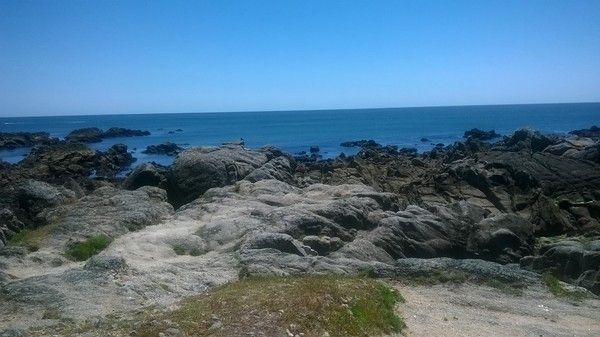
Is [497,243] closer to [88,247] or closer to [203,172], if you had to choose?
[88,247]

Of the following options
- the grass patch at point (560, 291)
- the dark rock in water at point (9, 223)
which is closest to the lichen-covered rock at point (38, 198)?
the dark rock in water at point (9, 223)

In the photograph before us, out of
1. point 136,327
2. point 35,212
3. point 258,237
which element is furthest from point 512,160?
point 136,327

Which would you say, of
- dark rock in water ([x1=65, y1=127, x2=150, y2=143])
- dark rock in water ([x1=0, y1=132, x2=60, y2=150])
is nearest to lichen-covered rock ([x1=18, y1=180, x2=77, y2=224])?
dark rock in water ([x1=0, y1=132, x2=60, y2=150])

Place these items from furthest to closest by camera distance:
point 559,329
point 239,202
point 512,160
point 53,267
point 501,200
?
point 512,160, point 501,200, point 239,202, point 53,267, point 559,329

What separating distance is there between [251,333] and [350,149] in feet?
296

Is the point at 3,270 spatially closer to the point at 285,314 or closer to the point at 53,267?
the point at 53,267

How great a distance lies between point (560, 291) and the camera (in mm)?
19844

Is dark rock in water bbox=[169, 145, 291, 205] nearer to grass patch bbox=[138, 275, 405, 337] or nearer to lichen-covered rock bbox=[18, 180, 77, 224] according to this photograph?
lichen-covered rock bbox=[18, 180, 77, 224]

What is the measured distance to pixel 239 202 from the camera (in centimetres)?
3222

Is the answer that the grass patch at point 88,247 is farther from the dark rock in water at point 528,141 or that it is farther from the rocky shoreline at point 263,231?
the dark rock in water at point 528,141

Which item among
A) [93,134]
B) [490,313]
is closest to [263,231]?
[490,313]

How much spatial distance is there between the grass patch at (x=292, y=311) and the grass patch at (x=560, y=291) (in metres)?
6.68

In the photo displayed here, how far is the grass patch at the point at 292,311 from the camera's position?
46.0ft

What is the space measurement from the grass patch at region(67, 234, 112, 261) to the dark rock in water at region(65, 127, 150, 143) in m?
108
